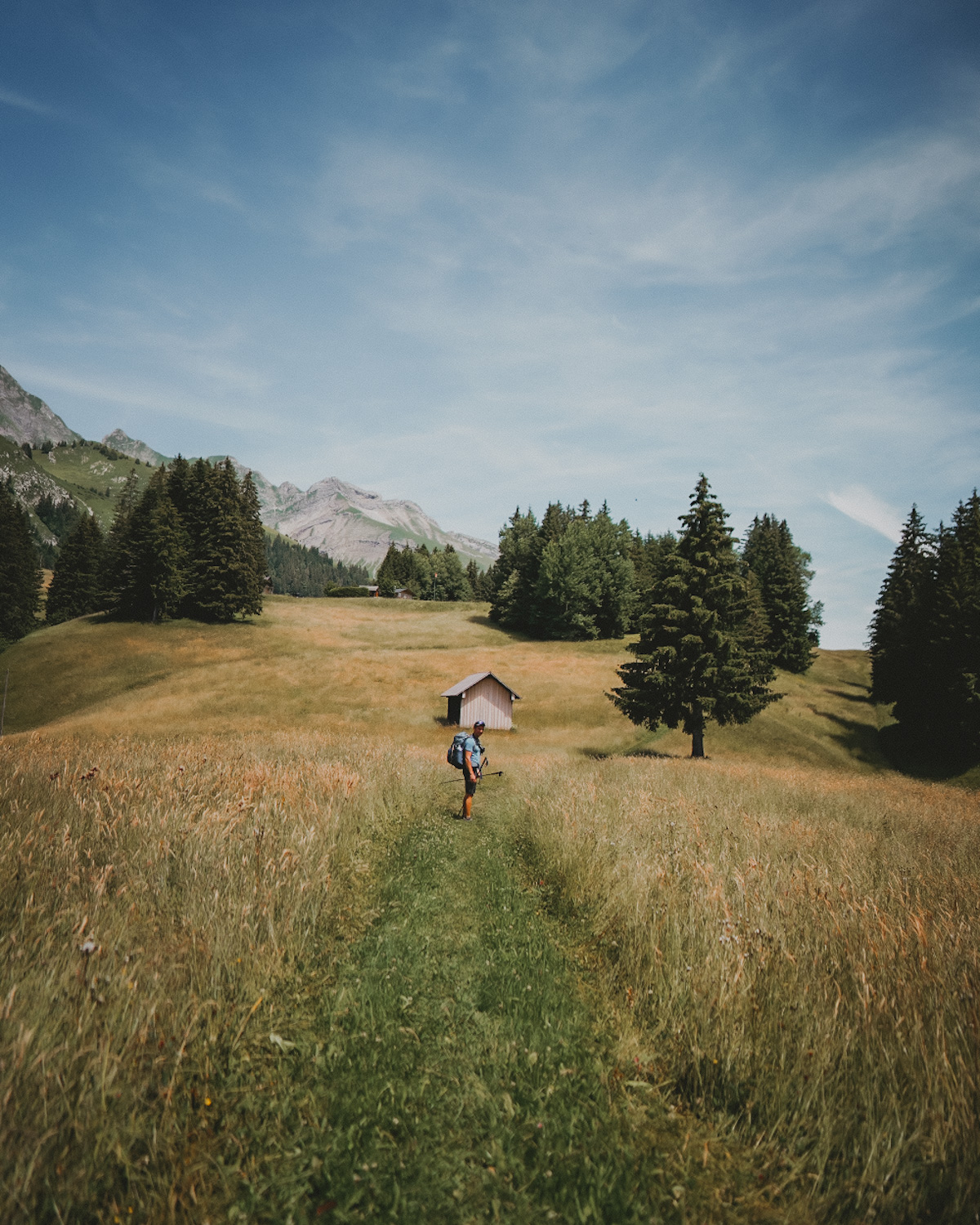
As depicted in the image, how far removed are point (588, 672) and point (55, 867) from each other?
155ft

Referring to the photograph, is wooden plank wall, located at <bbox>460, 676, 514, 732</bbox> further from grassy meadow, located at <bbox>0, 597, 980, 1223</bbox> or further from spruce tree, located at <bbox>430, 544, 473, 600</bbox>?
spruce tree, located at <bbox>430, 544, 473, 600</bbox>

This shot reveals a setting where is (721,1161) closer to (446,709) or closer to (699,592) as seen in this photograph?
(699,592)

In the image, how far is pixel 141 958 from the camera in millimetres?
3859

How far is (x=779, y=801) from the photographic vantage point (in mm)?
12945

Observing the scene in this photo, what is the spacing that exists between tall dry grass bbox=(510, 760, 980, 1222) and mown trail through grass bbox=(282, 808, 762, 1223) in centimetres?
53

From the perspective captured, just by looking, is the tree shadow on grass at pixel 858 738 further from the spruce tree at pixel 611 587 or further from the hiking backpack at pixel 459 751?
the hiking backpack at pixel 459 751

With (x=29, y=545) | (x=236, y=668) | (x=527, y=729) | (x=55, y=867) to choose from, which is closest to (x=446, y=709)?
(x=527, y=729)

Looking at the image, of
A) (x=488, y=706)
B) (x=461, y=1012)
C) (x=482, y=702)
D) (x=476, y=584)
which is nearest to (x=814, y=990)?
(x=461, y=1012)

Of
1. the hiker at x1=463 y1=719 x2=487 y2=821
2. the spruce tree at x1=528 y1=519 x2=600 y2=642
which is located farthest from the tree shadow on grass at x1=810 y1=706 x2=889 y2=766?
the hiker at x1=463 y1=719 x2=487 y2=821

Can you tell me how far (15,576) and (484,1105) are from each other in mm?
71803

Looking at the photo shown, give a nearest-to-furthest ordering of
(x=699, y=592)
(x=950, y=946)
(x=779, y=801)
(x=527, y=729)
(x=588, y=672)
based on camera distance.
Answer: (x=950, y=946) → (x=779, y=801) → (x=699, y=592) → (x=527, y=729) → (x=588, y=672)

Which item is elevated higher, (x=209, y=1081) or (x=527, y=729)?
(x=209, y=1081)

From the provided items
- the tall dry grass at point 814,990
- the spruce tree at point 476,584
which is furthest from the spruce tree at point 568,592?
the tall dry grass at point 814,990

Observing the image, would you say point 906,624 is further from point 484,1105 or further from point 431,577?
point 431,577
